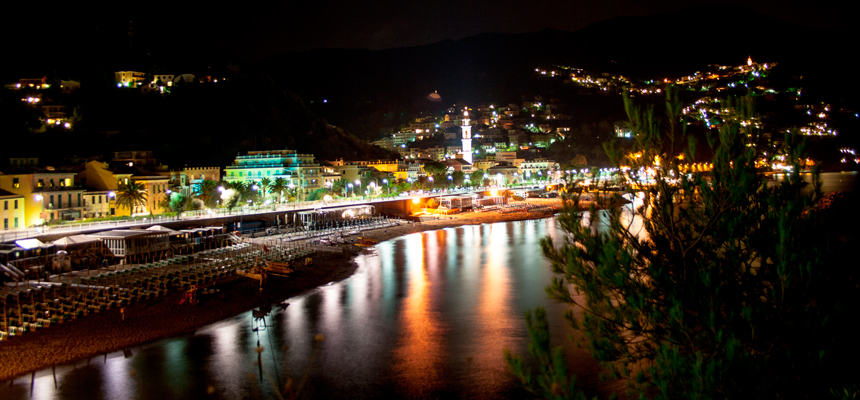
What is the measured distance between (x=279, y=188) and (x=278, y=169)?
692 cm

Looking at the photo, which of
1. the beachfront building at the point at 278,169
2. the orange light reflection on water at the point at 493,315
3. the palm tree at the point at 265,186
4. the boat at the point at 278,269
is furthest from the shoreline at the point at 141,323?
the beachfront building at the point at 278,169

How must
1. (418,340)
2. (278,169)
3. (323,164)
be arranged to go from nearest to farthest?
1. (418,340)
2. (278,169)
3. (323,164)

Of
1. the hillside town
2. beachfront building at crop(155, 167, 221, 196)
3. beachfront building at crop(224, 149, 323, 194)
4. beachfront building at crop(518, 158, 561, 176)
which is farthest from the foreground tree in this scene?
beachfront building at crop(518, 158, 561, 176)

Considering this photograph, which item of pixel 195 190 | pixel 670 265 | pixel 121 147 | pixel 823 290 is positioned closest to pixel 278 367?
pixel 670 265

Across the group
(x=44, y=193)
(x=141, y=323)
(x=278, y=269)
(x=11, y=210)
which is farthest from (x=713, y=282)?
(x=44, y=193)

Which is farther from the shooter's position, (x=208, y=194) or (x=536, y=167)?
(x=536, y=167)

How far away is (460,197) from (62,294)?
173 ft

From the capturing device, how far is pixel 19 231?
25344 millimetres

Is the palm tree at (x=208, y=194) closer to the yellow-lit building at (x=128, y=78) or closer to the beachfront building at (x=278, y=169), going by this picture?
the beachfront building at (x=278, y=169)

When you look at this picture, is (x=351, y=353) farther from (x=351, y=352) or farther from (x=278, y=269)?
(x=278, y=269)

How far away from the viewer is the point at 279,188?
50531 mm

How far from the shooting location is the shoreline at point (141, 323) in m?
15.5

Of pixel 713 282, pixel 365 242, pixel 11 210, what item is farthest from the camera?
pixel 365 242

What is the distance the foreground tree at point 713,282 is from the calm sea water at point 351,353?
28.2 ft
